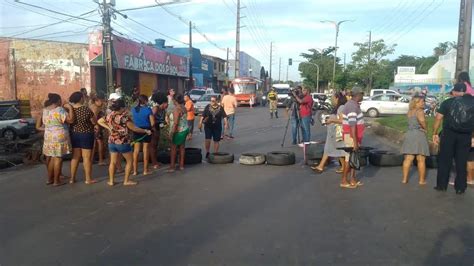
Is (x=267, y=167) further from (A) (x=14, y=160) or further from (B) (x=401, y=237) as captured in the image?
(A) (x=14, y=160)

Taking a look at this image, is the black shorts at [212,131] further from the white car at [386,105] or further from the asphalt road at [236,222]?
the white car at [386,105]

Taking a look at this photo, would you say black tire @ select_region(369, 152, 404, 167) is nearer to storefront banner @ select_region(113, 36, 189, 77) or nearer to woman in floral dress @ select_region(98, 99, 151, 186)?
woman in floral dress @ select_region(98, 99, 151, 186)

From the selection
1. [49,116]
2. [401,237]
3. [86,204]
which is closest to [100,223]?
[86,204]

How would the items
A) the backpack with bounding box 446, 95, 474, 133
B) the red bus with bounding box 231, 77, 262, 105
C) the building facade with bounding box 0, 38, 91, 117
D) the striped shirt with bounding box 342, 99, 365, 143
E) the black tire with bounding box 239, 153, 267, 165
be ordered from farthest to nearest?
the red bus with bounding box 231, 77, 262, 105
the building facade with bounding box 0, 38, 91, 117
the black tire with bounding box 239, 153, 267, 165
the striped shirt with bounding box 342, 99, 365, 143
the backpack with bounding box 446, 95, 474, 133

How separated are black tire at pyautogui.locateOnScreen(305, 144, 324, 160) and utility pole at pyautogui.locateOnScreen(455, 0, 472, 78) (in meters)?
7.05

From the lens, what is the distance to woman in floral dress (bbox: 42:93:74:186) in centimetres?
819

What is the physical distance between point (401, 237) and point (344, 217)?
1.00 m

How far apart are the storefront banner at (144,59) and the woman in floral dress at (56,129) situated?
23775mm

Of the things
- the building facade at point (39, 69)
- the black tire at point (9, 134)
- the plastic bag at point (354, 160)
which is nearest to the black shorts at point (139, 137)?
the plastic bag at point (354, 160)

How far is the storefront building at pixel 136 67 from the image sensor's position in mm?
30156

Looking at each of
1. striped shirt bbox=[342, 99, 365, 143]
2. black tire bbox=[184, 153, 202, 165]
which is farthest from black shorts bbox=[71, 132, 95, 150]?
striped shirt bbox=[342, 99, 365, 143]

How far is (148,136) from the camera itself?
9180 mm

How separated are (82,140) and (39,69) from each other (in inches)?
941

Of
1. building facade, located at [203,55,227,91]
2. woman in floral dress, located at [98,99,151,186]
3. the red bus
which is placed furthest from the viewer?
building facade, located at [203,55,227,91]
